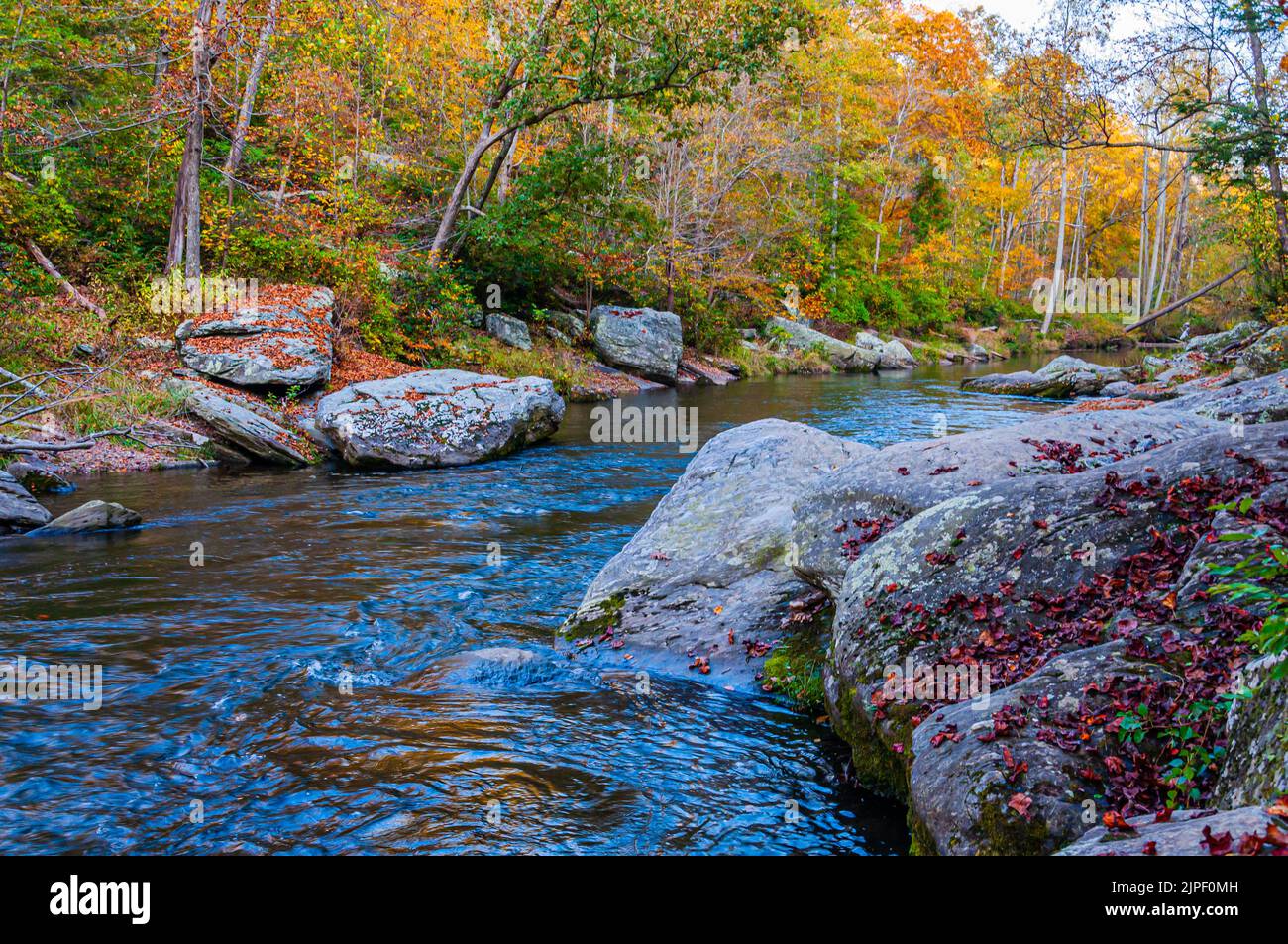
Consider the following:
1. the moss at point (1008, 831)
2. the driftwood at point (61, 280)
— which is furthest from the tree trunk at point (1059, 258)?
the moss at point (1008, 831)

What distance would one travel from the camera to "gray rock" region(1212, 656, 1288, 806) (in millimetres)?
3137

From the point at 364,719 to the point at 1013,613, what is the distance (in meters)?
4.10

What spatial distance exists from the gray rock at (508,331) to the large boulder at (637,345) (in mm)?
2779

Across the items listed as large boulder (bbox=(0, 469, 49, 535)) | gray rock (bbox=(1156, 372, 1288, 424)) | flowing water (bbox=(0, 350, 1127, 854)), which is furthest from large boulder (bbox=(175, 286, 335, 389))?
gray rock (bbox=(1156, 372, 1288, 424))

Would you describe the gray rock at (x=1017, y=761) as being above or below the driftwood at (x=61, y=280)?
below

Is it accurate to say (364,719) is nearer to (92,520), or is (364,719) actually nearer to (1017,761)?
(1017,761)

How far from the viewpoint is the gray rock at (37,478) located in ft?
39.3

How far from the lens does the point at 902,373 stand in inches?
1345

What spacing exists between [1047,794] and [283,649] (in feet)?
18.1

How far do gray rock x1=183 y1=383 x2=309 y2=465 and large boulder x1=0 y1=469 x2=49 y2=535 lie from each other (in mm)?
3904

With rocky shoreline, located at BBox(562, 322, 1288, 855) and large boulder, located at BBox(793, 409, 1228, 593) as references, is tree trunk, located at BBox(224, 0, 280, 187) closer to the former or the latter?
rocky shoreline, located at BBox(562, 322, 1288, 855)

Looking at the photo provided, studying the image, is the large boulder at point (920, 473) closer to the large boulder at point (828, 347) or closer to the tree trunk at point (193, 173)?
the tree trunk at point (193, 173)

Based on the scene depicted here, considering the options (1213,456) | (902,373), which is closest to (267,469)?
(1213,456)

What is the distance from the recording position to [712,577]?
24.6 feet
